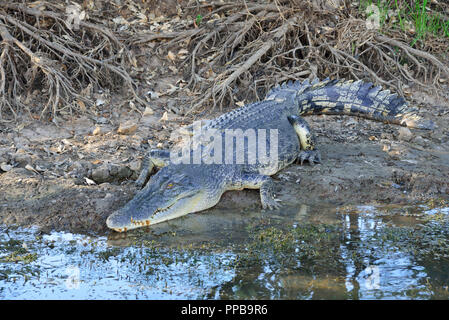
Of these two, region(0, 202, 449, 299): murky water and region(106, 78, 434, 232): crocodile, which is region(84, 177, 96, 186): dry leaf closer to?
region(106, 78, 434, 232): crocodile

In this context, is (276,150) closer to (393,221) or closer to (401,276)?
(393,221)

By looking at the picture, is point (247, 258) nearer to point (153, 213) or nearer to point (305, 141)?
point (153, 213)

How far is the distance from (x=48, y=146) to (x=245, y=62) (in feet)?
8.67

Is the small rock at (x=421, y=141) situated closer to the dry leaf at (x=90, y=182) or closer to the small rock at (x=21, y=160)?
the dry leaf at (x=90, y=182)

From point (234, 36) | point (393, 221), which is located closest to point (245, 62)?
point (234, 36)

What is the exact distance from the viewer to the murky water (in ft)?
10.7

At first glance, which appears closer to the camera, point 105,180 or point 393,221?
point 393,221

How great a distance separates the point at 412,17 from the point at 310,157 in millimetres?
3699

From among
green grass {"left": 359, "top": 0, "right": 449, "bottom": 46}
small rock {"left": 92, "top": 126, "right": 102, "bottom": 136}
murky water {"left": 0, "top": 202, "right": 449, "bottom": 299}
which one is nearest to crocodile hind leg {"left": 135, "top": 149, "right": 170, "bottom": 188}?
murky water {"left": 0, "top": 202, "right": 449, "bottom": 299}

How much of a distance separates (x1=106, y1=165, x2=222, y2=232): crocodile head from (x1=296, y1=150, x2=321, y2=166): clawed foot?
1.10m

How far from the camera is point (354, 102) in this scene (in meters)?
6.37

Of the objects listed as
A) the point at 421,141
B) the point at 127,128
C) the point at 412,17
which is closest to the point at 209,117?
the point at 127,128

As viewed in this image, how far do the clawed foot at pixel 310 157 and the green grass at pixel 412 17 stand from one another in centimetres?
288
